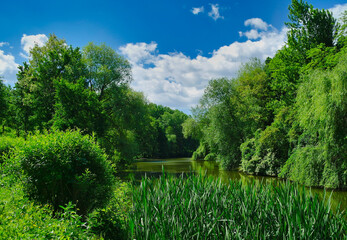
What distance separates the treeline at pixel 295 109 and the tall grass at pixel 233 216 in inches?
331

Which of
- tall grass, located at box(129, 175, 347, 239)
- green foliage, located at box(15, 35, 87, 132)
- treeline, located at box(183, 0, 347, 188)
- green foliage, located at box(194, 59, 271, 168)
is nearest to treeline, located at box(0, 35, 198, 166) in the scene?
green foliage, located at box(15, 35, 87, 132)

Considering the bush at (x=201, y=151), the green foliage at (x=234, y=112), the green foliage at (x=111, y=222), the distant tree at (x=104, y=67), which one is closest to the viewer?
the green foliage at (x=111, y=222)

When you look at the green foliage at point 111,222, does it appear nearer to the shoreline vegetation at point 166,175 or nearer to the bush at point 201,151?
the shoreline vegetation at point 166,175

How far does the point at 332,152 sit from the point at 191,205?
9.99 metres

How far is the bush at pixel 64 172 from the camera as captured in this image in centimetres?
469

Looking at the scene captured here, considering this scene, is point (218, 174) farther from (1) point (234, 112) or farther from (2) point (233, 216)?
(2) point (233, 216)

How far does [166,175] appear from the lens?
6055 millimetres

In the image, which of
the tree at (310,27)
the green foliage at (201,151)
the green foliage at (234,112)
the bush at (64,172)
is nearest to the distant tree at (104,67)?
the green foliage at (234,112)

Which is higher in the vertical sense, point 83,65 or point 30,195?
point 83,65

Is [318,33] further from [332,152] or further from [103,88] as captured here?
[103,88]

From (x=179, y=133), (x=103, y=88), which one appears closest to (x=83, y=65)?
(x=103, y=88)

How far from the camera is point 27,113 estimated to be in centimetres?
2189

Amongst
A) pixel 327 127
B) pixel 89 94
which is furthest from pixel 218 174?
pixel 89 94

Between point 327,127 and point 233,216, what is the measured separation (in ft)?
30.9
